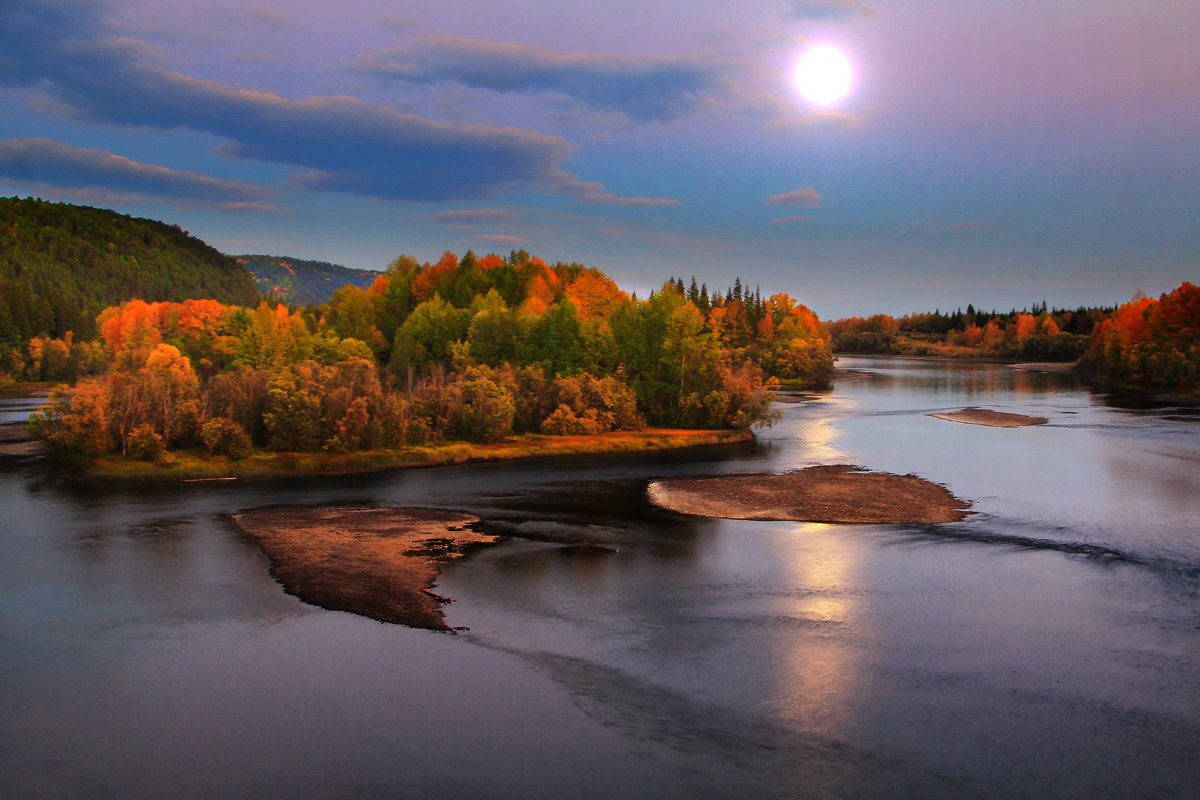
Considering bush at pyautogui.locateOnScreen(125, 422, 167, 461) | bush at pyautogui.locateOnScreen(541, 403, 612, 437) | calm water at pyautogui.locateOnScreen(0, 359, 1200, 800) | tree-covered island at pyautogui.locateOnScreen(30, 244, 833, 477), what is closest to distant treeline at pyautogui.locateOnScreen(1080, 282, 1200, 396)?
tree-covered island at pyautogui.locateOnScreen(30, 244, 833, 477)

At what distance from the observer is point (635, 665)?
2495cm

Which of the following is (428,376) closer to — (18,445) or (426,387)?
(426,387)

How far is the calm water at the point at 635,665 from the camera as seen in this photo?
63.3 feet

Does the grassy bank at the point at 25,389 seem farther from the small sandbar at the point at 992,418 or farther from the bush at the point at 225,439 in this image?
the small sandbar at the point at 992,418

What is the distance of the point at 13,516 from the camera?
149ft

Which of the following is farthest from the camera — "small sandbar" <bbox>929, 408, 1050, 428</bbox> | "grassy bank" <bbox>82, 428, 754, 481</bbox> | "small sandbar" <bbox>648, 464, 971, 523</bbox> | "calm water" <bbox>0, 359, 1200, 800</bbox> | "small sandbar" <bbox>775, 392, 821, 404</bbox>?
"small sandbar" <bbox>775, 392, 821, 404</bbox>

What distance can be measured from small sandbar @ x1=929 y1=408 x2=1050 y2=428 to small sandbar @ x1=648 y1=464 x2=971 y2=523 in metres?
39.1

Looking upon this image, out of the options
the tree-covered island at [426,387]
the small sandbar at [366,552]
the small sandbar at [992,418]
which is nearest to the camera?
the small sandbar at [366,552]

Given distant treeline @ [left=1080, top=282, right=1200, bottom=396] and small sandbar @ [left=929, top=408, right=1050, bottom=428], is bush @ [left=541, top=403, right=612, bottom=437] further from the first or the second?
distant treeline @ [left=1080, top=282, right=1200, bottom=396]

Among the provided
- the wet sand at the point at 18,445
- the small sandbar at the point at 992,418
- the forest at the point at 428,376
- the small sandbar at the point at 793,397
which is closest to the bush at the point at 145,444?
the forest at the point at 428,376

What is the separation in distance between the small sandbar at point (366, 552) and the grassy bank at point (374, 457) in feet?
46.3

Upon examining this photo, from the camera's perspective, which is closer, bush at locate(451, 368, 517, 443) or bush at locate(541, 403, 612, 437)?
bush at locate(451, 368, 517, 443)

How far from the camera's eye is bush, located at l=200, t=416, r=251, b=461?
6003cm

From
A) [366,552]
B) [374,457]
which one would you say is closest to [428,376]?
[374,457]
